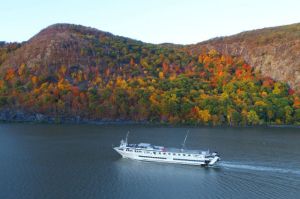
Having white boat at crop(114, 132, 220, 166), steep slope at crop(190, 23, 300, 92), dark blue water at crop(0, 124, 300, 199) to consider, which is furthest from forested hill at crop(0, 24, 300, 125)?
white boat at crop(114, 132, 220, 166)

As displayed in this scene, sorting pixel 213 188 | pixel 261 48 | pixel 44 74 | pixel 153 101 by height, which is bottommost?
pixel 213 188

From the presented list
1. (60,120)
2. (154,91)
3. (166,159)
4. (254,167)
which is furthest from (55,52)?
(254,167)

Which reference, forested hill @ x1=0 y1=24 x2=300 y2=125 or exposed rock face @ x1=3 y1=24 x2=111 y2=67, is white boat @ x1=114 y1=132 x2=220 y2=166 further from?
exposed rock face @ x1=3 y1=24 x2=111 y2=67

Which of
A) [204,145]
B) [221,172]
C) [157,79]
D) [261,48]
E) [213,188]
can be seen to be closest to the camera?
[213,188]

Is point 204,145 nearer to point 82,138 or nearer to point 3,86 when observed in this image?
point 82,138

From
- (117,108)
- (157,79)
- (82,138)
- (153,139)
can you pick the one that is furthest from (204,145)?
(157,79)

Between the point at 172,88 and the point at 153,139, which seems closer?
the point at 153,139

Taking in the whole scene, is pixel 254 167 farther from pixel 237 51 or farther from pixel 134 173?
pixel 237 51
